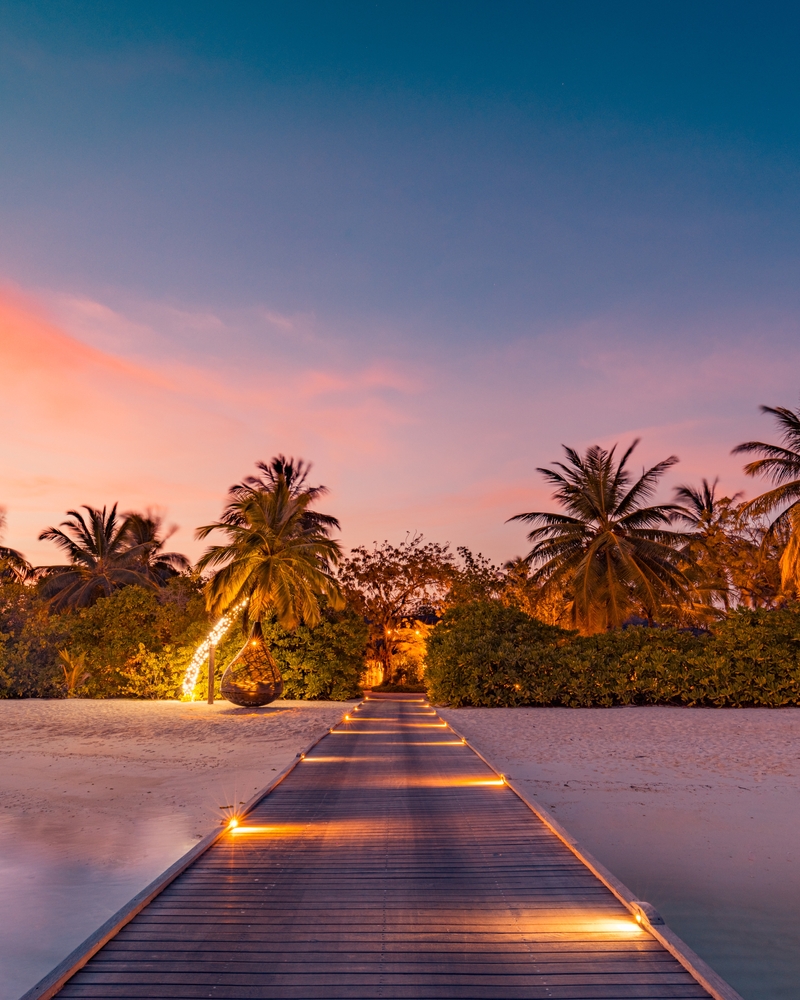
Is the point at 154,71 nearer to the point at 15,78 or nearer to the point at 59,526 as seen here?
the point at 15,78

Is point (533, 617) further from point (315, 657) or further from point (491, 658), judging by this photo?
point (315, 657)

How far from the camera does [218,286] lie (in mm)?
15312

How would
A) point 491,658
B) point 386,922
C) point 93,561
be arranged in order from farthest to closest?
point 93,561 < point 491,658 < point 386,922

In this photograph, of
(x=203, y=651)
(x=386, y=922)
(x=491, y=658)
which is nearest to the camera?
(x=386, y=922)

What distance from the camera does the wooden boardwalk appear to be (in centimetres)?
269

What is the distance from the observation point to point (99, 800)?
6781 millimetres

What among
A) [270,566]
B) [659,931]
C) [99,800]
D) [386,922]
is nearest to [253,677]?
[270,566]

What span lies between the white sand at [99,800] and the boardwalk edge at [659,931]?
150 cm

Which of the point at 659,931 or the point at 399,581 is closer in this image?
the point at 659,931

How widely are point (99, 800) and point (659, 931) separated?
568 cm

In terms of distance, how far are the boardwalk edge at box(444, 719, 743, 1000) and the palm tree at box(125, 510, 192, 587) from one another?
101ft

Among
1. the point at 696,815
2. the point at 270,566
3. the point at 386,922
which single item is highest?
the point at 270,566

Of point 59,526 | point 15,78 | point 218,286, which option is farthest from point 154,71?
point 59,526

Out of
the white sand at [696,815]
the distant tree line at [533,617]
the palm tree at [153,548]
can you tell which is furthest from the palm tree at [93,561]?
the white sand at [696,815]
